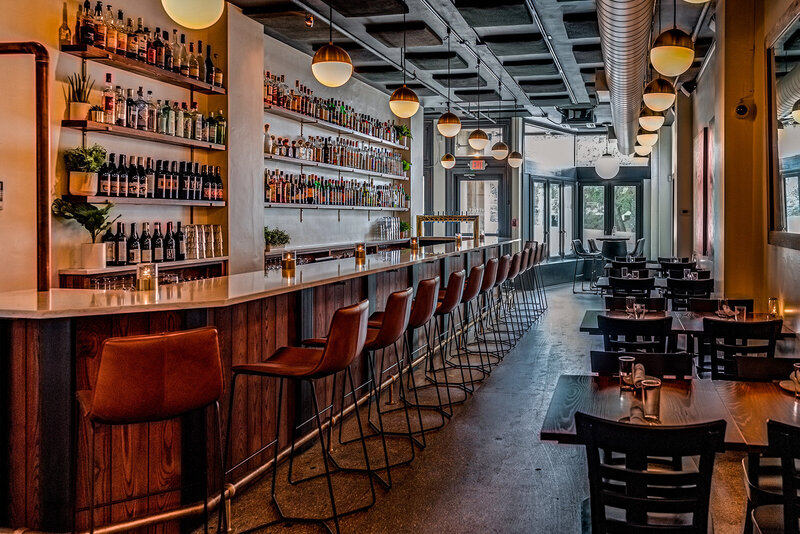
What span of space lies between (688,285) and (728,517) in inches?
146

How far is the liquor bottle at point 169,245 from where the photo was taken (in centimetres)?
534

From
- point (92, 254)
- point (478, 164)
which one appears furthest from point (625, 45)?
point (478, 164)

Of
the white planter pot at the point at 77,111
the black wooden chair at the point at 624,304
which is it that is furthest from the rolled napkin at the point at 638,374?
the white planter pot at the point at 77,111

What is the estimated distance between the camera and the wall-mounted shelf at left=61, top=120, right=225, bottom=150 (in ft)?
14.8

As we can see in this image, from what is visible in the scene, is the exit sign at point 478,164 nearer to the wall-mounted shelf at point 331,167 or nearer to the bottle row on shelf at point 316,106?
the wall-mounted shelf at point 331,167

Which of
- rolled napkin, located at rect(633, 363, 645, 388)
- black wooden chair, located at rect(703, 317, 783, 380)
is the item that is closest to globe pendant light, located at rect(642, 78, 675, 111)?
black wooden chair, located at rect(703, 317, 783, 380)

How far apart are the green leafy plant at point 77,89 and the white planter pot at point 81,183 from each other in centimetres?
51

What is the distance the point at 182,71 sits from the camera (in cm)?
542

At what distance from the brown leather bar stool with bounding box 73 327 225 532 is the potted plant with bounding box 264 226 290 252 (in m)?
4.41

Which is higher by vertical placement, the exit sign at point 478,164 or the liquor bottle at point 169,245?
the exit sign at point 478,164

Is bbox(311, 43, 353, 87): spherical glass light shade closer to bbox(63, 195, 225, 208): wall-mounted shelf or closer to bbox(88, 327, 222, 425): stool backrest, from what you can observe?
bbox(63, 195, 225, 208): wall-mounted shelf

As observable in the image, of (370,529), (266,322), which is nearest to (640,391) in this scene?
(370,529)

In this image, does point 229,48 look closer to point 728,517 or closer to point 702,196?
point 728,517

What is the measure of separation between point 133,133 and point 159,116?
0.38 meters
